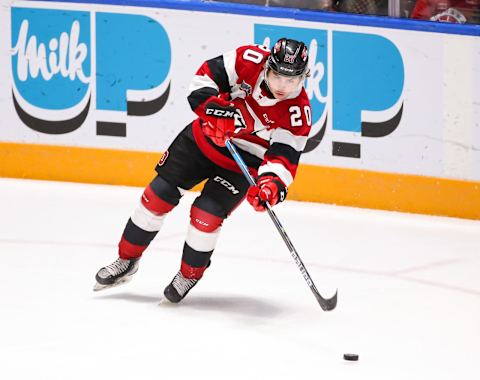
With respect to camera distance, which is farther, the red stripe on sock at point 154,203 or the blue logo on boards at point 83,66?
the blue logo on boards at point 83,66

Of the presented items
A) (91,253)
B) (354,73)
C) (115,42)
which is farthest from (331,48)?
(91,253)

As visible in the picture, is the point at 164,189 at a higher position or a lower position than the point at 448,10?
lower

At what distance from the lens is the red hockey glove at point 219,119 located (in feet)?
14.4

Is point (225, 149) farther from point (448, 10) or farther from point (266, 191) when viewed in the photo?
point (448, 10)

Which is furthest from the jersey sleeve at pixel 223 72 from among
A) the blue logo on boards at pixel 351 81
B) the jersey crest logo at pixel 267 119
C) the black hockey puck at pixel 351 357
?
the blue logo on boards at pixel 351 81

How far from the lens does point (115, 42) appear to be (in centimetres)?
667

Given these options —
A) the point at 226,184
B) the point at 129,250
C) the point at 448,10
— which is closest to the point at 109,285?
the point at 129,250

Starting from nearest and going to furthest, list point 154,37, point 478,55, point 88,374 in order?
point 88,374 < point 478,55 < point 154,37

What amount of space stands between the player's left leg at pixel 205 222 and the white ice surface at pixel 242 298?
0.33 feet

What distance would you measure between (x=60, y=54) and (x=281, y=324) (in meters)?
2.80

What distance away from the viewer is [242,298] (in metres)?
4.87

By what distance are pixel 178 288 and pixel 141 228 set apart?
0.91 ft

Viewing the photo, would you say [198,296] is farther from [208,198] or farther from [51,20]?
[51,20]

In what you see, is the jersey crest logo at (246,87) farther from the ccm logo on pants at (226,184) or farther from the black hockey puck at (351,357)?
the black hockey puck at (351,357)
